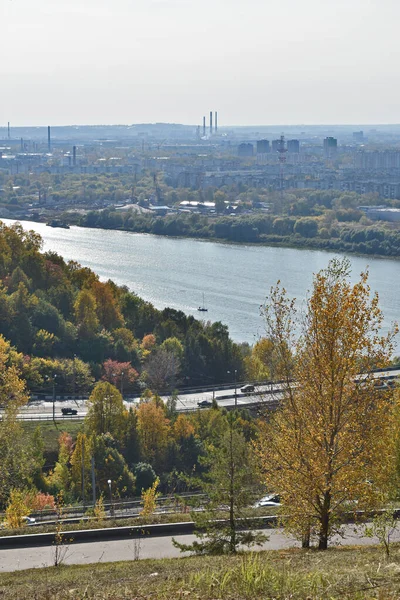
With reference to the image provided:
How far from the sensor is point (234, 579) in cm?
212

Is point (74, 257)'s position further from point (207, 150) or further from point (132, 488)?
point (207, 150)

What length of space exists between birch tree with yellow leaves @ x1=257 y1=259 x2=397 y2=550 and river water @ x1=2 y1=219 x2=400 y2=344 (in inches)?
296

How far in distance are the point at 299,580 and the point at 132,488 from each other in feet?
12.8

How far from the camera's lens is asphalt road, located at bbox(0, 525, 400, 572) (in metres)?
3.00

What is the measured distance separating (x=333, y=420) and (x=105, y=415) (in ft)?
13.5

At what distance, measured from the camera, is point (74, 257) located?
16562 millimetres

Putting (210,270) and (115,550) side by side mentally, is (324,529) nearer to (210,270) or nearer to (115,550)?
(115,550)

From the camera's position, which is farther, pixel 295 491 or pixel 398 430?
pixel 398 430

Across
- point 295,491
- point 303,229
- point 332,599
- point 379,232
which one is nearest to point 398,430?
point 295,491

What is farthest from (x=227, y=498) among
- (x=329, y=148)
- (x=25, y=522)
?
(x=329, y=148)

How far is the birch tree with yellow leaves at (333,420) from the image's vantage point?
262 centimetres

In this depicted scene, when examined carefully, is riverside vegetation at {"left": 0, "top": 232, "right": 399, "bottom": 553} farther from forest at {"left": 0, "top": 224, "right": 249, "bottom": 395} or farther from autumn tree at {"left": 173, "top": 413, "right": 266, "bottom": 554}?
forest at {"left": 0, "top": 224, "right": 249, "bottom": 395}

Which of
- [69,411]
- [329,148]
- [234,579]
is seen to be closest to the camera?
[234,579]

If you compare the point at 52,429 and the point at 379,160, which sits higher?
the point at 379,160
